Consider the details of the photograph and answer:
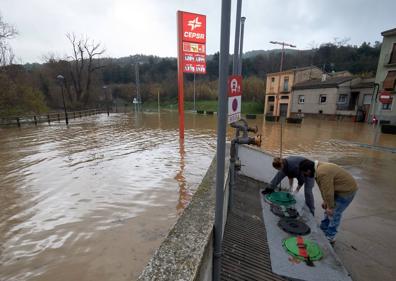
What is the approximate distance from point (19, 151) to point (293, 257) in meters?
11.2

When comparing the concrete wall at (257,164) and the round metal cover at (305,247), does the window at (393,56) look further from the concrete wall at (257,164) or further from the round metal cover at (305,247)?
the round metal cover at (305,247)

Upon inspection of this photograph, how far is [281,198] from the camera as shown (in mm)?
4574

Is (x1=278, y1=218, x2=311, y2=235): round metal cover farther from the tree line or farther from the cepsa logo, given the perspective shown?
the tree line

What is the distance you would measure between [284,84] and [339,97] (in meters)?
8.00

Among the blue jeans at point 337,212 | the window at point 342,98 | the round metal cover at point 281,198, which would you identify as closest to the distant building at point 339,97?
the window at point 342,98

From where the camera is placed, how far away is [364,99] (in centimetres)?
2394

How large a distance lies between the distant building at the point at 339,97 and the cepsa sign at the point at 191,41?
2166cm

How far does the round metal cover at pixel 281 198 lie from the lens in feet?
14.6

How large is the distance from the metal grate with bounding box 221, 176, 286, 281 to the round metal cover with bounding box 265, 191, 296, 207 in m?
0.29

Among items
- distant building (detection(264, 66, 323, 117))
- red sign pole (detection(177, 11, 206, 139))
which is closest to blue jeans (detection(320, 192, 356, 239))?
red sign pole (detection(177, 11, 206, 139))

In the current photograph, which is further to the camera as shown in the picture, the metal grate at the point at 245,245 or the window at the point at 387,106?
the window at the point at 387,106

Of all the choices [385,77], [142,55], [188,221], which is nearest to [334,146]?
[188,221]

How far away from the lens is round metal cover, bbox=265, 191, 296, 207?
444cm

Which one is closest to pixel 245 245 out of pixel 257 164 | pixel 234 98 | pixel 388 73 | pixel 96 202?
pixel 234 98
